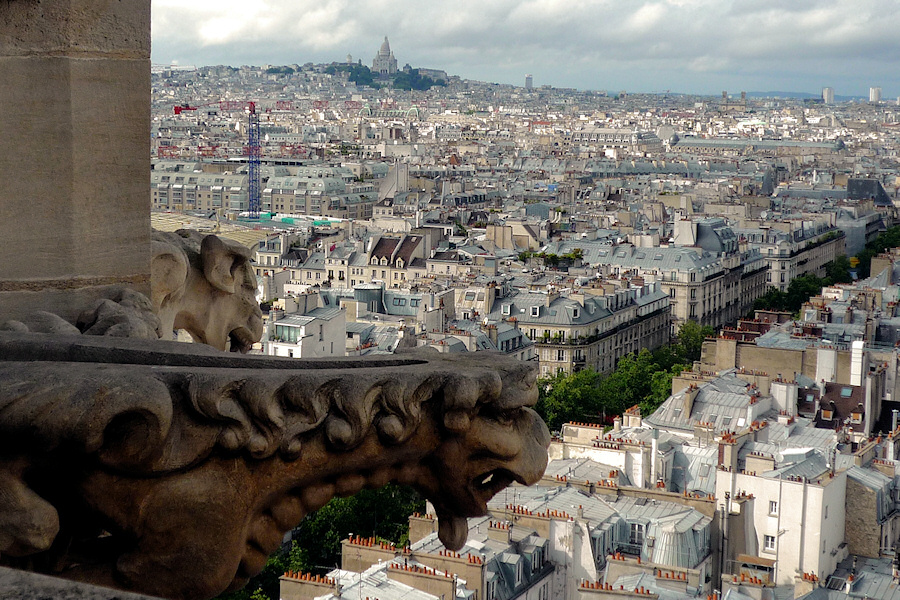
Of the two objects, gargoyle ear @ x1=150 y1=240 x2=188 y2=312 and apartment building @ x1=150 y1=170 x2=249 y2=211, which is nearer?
gargoyle ear @ x1=150 y1=240 x2=188 y2=312

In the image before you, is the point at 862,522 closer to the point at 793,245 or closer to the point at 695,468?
the point at 695,468

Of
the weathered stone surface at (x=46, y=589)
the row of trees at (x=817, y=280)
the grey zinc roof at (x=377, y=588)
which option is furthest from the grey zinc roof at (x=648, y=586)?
the row of trees at (x=817, y=280)

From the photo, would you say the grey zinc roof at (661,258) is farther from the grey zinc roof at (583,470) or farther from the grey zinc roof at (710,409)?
the grey zinc roof at (583,470)

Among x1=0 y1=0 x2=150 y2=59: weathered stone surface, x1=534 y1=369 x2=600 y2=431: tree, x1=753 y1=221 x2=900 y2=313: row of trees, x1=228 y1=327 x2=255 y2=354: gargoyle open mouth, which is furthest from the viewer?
x1=753 y1=221 x2=900 y2=313: row of trees

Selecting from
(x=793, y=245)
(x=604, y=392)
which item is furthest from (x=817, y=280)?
(x=604, y=392)

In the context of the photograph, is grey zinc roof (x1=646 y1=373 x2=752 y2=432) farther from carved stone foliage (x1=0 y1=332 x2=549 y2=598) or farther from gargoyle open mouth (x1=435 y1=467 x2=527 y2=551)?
carved stone foliage (x1=0 y1=332 x2=549 y2=598)

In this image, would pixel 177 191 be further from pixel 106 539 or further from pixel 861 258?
pixel 106 539

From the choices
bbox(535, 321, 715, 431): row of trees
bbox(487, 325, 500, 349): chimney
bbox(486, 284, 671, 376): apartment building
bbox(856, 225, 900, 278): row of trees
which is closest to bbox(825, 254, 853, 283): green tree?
bbox(856, 225, 900, 278): row of trees
